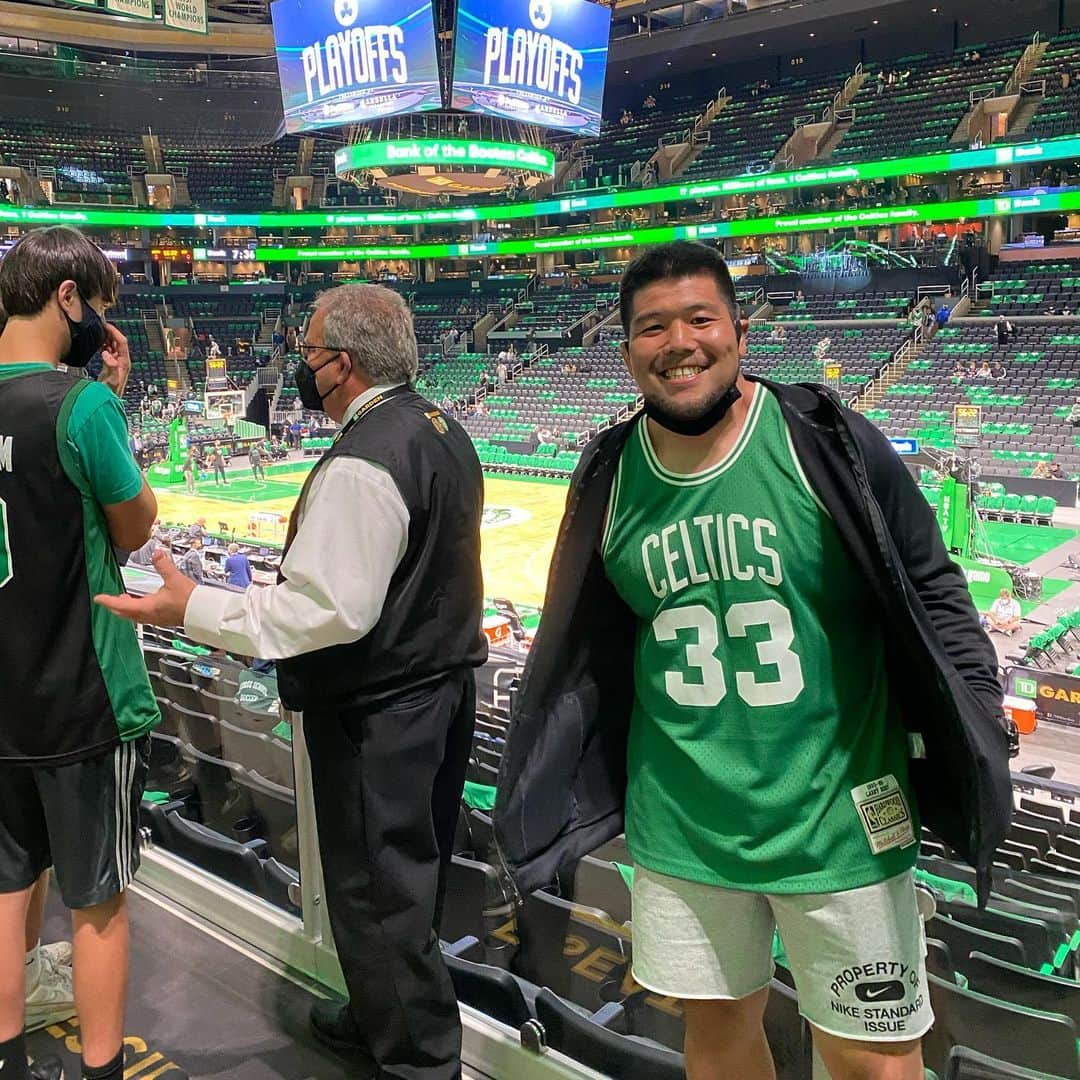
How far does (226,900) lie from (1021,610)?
10.4m

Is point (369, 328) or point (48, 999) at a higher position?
point (369, 328)

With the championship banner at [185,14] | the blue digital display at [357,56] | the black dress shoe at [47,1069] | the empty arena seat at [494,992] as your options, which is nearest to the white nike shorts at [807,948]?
the empty arena seat at [494,992]

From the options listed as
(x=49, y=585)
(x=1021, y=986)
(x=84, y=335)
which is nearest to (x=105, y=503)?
(x=49, y=585)

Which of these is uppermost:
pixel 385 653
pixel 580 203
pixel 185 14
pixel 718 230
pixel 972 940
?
pixel 185 14

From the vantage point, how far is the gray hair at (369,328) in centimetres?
215

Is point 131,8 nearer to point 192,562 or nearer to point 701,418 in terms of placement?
point 192,562

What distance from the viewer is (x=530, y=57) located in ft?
68.9

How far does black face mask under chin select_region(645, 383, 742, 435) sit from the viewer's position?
1.63 meters

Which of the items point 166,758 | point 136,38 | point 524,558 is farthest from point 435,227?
point 166,758

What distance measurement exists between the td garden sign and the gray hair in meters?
23.6

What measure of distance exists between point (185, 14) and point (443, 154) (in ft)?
20.7

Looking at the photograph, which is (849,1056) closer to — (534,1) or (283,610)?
(283,610)

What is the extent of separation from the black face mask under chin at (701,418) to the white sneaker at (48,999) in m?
1.90

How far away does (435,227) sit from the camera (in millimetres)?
41906
